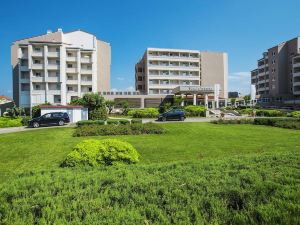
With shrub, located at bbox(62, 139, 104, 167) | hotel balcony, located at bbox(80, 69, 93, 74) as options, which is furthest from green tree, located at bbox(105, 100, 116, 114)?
shrub, located at bbox(62, 139, 104, 167)

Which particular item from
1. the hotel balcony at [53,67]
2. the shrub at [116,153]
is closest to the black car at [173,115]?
the shrub at [116,153]

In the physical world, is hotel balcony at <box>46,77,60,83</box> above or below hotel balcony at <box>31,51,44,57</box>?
below

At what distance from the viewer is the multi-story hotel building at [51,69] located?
5150 centimetres

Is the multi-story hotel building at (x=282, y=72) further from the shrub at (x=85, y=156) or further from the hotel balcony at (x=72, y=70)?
the shrub at (x=85, y=156)

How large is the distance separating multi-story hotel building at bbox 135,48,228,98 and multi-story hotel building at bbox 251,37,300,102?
56.1ft

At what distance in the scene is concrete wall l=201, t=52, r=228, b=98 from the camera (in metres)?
77.0

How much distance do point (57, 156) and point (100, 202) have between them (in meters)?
7.33

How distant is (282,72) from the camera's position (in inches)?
3076

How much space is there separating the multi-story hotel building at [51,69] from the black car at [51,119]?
1030 inches

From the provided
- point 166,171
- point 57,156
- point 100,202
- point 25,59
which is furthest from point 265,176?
point 25,59

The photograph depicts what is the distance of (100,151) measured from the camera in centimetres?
773

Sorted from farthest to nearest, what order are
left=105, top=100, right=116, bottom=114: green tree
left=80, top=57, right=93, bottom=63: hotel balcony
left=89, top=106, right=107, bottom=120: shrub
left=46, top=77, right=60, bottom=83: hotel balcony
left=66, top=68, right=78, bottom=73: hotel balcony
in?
left=80, top=57, right=93, bottom=63: hotel balcony
left=66, top=68, right=78, bottom=73: hotel balcony
left=46, top=77, right=60, bottom=83: hotel balcony
left=105, top=100, right=116, bottom=114: green tree
left=89, top=106, right=107, bottom=120: shrub

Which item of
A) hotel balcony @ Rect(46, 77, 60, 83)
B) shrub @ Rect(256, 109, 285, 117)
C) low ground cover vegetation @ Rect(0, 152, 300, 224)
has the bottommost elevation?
low ground cover vegetation @ Rect(0, 152, 300, 224)

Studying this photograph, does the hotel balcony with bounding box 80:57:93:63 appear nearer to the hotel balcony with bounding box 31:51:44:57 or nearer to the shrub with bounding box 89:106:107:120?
the hotel balcony with bounding box 31:51:44:57
